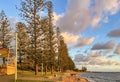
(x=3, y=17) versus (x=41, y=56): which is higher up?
(x=3, y=17)

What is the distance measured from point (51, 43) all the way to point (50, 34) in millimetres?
2323

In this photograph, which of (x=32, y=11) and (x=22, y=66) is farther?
(x=22, y=66)

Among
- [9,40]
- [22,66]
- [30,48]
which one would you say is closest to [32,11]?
[30,48]

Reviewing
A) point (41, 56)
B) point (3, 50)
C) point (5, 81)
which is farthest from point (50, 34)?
point (5, 81)

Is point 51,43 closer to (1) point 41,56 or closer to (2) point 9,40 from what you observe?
(2) point 9,40

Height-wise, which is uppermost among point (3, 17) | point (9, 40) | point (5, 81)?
point (3, 17)

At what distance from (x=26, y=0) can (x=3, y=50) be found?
411 inches

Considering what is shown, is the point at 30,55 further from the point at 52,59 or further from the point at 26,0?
the point at 52,59

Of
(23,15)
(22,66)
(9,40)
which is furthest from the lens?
(22,66)

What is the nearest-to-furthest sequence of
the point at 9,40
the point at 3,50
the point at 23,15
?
the point at 3,50
the point at 23,15
the point at 9,40

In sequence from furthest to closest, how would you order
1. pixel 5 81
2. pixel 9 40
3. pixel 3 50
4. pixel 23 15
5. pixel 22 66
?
1. pixel 22 66
2. pixel 9 40
3. pixel 23 15
4. pixel 3 50
5. pixel 5 81

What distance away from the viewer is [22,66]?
8325 centimetres

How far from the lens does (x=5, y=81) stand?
110 ft

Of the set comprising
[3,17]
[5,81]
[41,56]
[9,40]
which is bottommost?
[5,81]
